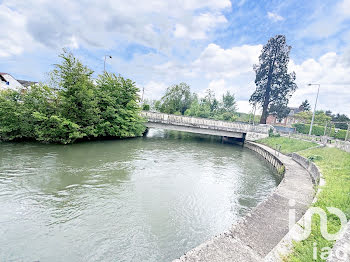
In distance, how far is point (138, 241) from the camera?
4.76 meters

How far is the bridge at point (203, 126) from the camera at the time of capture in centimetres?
2444

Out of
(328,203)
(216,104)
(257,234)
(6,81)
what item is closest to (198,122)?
(328,203)

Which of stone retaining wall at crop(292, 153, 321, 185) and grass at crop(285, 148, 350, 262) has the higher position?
grass at crop(285, 148, 350, 262)

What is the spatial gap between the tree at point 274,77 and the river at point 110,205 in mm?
24518

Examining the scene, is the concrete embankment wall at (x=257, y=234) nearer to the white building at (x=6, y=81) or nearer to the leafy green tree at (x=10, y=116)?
the leafy green tree at (x=10, y=116)

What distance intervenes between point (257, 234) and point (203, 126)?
21.1 m

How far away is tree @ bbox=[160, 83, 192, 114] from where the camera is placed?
45719 mm

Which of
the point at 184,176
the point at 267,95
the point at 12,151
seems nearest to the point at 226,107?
the point at 267,95

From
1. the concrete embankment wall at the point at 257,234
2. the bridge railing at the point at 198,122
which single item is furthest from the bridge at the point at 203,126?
the concrete embankment wall at the point at 257,234

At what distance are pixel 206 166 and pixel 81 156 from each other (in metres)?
9.38

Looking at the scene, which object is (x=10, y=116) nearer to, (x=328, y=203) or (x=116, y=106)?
(x=116, y=106)

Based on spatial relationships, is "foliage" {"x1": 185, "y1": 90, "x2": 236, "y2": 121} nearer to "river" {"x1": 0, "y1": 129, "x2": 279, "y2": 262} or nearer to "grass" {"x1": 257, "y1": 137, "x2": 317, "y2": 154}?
"grass" {"x1": 257, "y1": 137, "x2": 317, "y2": 154}

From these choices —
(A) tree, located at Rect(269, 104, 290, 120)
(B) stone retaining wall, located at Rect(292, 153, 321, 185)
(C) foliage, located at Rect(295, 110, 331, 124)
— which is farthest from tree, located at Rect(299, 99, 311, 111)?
(B) stone retaining wall, located at Rect(292, 153, 321, 185)

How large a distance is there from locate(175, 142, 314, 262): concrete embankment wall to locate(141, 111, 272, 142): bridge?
17982 millimetres
